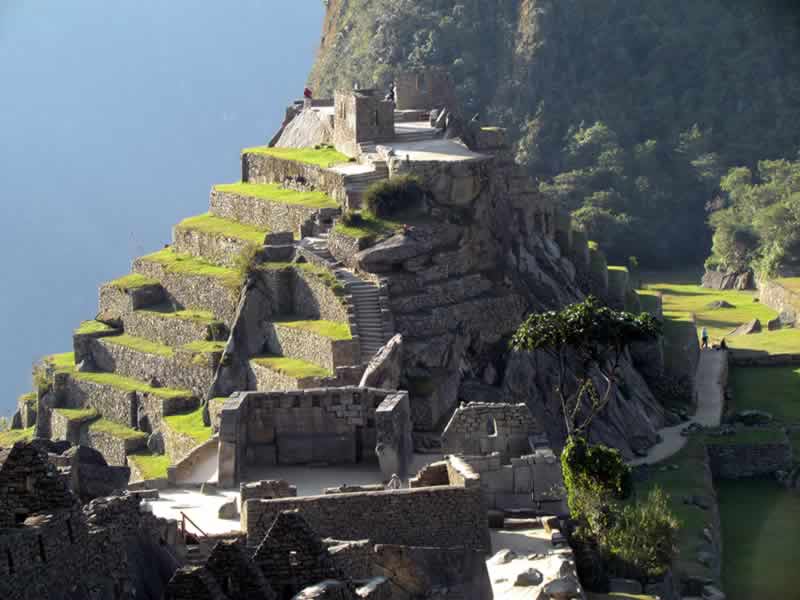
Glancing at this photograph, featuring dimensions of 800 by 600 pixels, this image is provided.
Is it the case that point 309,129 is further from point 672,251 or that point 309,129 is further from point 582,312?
point 672,251

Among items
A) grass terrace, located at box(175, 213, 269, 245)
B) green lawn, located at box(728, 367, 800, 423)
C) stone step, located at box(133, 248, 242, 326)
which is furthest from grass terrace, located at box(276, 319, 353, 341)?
green lawn, located at box(728, 367, 800, 423)

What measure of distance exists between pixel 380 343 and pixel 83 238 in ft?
436

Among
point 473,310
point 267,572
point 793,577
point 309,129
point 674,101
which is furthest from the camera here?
point 674,101

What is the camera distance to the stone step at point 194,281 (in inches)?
2251

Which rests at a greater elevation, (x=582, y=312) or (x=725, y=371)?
(x=582, y=312)

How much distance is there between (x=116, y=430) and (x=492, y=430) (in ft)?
82.4

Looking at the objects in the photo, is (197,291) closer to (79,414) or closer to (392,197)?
(79,414)

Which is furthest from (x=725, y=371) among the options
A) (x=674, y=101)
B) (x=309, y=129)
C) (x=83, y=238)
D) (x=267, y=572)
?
(x=83, y=238)

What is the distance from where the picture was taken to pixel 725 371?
70.3 m

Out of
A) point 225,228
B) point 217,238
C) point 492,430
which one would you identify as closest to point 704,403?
point 225,228

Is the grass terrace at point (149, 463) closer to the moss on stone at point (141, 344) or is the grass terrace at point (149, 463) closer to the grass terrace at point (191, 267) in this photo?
the moss on stone at point (141, 344)

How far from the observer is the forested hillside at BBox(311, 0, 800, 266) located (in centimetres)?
13890

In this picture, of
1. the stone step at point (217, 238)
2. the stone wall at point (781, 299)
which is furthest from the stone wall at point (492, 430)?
the stone wall at point (781, 299)

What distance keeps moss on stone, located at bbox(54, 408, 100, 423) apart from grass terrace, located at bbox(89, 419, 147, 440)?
0.43m
